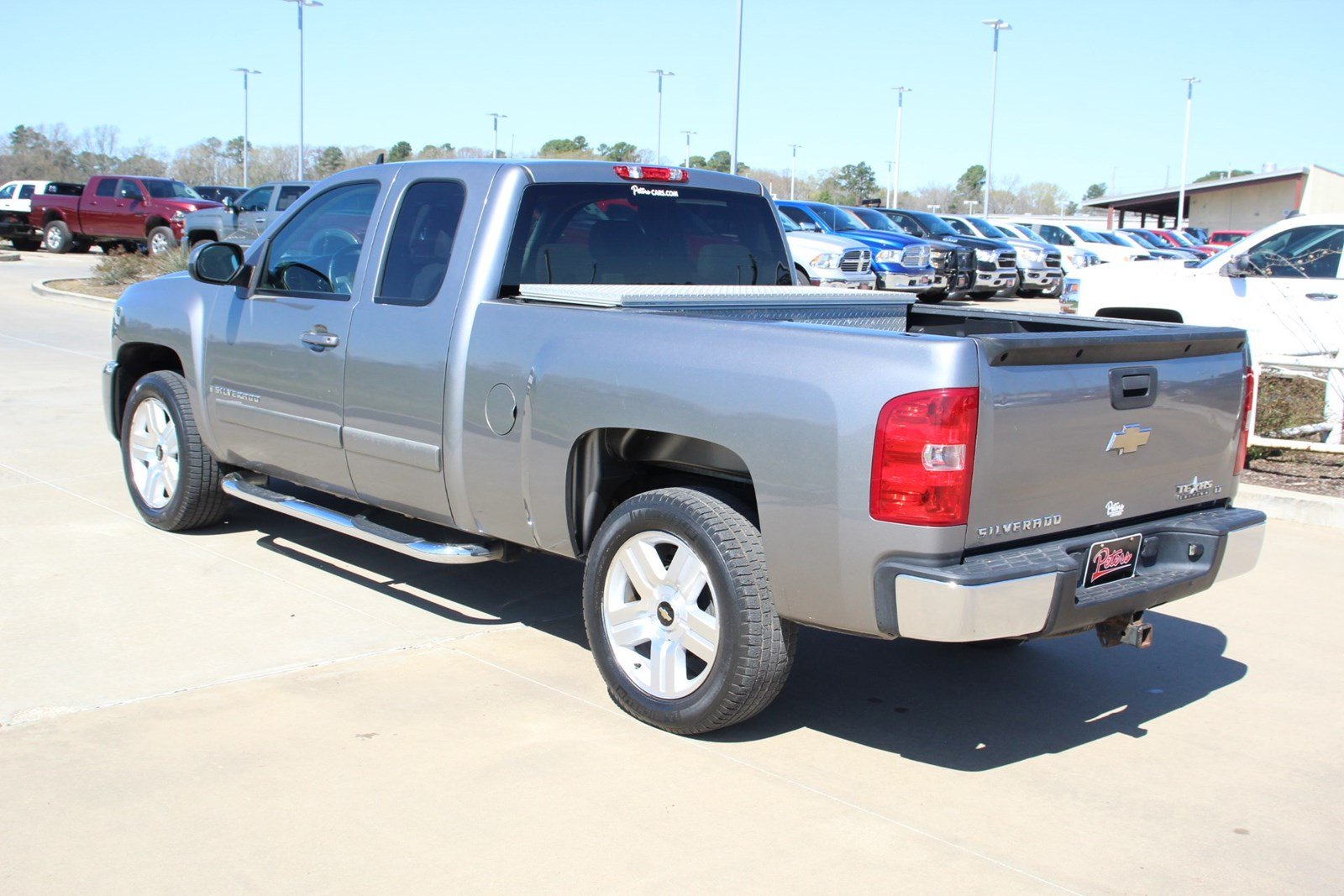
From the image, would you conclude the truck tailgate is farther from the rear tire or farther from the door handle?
the rear tire

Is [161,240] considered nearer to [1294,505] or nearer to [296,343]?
[296,343]

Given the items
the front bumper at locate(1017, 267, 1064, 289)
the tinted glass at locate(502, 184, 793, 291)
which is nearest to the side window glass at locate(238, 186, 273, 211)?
the front bumper at locate(1017, 267, 1064, 289)

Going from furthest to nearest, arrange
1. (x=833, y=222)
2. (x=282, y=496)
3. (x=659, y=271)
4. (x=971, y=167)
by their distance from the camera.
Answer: (x=971, y=167)
(x=833, y=222)
(x=282, y=496)
(x=659, y=271)

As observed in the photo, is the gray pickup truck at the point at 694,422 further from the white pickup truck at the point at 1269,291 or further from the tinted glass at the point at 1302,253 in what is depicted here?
the tinted glass at the point at 1302,253

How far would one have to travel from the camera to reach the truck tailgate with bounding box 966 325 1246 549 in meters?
3.82

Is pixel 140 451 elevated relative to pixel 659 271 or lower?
lower

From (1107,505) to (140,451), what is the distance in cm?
512

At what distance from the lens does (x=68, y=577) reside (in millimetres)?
5984

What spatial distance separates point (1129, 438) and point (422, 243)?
2906 mm

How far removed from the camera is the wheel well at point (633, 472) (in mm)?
4527

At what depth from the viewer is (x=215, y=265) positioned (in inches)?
245

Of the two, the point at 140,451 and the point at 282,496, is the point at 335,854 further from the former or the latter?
the point at 140,451

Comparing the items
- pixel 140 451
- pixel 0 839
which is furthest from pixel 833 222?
pixel 0 839

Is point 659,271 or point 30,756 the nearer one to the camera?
point 30,756
